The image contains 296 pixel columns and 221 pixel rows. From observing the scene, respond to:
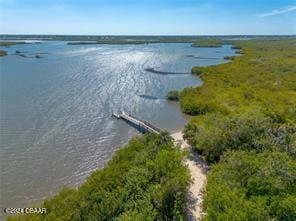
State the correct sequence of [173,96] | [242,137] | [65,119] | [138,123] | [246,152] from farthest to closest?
[173,96]
[65,119]
[138,123]
[242,137]
[246,152]

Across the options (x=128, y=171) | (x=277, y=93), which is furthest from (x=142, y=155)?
(x=277, y=93)

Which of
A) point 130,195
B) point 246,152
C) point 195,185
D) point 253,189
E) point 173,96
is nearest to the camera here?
point 253,189

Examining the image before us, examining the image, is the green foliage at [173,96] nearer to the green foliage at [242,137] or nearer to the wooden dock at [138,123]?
the wooden dock at [138,123]

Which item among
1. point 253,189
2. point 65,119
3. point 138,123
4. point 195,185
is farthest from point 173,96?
point 253,189

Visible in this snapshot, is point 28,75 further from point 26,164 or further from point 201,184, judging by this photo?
point 201,184

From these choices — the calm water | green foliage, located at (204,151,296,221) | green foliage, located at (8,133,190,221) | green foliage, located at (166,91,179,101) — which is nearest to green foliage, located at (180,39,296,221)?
green foliage, located at (204,151,296,221)

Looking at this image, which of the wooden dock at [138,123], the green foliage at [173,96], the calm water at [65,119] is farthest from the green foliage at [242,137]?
the green foliage at [173,96]

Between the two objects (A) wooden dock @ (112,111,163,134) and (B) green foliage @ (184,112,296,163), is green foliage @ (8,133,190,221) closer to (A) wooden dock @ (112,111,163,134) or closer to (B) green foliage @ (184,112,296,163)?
(B) green foliage @ (184,112,296,163)

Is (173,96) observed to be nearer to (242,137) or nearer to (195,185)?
(242,137)
